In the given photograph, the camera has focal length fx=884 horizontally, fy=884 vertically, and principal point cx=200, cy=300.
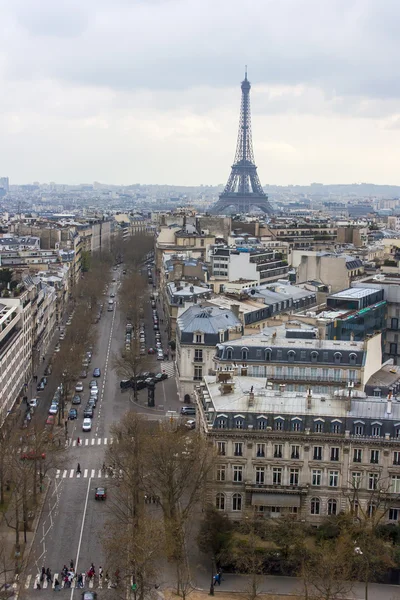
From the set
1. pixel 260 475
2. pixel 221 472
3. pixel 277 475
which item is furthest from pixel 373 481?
pixel 221 472

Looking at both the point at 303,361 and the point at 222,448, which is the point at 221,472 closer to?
the point at 222,448

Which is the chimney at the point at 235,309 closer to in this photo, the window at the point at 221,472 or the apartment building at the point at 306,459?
the apartment building at the point at 306,459

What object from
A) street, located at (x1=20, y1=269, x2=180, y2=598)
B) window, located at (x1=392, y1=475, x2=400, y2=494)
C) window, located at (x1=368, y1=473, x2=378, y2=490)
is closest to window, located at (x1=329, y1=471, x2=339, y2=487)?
window, located at (x1=368, y1=473, x2=378, y2=490)

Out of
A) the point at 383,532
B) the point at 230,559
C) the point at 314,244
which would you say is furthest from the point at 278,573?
the point at 314,244

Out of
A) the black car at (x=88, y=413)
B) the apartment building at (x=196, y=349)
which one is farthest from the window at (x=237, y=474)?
the apartment building at (x=196, y=349)

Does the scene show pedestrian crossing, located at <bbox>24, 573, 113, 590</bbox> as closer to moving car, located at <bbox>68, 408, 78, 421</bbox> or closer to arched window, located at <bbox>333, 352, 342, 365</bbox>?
arched window, located at <bbox>333, 352, 342, 365</bbox>
